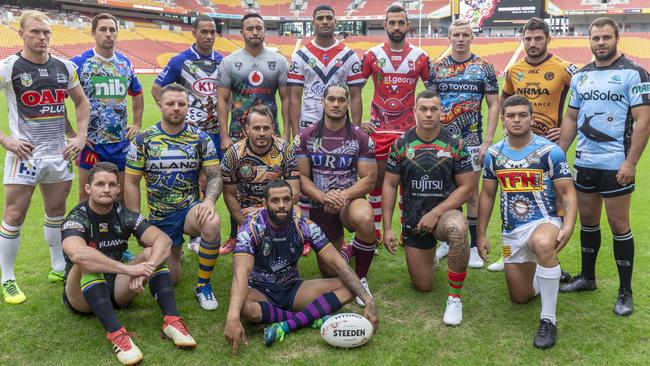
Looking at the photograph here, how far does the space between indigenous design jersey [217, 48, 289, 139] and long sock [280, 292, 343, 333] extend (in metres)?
2.68

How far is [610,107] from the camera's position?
4602 mm

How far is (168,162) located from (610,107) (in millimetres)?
4034

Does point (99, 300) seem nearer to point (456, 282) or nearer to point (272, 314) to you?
point (272, 314)

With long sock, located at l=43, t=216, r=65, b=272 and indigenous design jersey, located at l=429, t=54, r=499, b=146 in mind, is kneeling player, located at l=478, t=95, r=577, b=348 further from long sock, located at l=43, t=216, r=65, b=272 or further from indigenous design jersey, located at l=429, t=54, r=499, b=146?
long sock, located at l=43, t=216, r=65, b=272

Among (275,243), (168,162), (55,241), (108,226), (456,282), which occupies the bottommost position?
(456,282)

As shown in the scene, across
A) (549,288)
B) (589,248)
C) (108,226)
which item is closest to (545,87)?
(589,248)

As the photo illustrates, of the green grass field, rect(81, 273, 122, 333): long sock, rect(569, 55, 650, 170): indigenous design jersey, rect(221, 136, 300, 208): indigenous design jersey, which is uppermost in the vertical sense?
rect(569, 55, 650, 170): indigenous design jersey

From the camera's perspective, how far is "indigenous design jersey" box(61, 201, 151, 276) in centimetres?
419

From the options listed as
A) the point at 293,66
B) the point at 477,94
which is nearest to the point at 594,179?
Answer: the point at 477,94

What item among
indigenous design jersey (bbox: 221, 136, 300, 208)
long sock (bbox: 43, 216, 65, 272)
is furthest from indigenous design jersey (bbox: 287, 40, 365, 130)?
long sock (bbox: 43, 216, 65, 272)

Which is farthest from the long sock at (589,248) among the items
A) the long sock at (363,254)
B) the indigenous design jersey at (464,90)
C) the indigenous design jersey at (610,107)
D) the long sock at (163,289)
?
the long sock at (163,289)

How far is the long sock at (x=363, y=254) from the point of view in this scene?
5.03 m

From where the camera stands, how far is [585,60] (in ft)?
145

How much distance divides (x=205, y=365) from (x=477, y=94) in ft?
13.4
